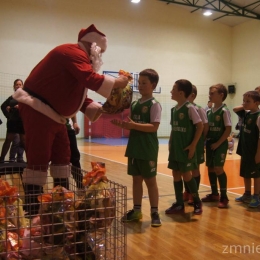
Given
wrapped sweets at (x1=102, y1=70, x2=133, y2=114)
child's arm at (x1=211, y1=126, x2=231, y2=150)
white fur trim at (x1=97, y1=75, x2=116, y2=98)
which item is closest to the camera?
white fur trim at (x1=97, y1=75, x2=116, y2=98)

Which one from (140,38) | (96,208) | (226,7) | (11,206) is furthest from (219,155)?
(226,7)

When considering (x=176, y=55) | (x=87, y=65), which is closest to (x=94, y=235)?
(x=87, y=65)

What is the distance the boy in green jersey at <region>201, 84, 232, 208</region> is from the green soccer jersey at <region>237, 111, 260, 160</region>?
201mm

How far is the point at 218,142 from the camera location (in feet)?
10.7

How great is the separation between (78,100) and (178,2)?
39.6ft

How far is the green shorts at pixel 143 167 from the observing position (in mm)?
2650

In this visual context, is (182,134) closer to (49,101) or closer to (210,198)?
(210,198)

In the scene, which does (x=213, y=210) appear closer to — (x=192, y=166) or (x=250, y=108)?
(x=192, y=166)

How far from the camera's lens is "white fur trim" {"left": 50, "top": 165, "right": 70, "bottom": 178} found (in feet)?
5.99

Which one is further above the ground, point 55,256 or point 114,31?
point 114,31

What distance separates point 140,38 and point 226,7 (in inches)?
141

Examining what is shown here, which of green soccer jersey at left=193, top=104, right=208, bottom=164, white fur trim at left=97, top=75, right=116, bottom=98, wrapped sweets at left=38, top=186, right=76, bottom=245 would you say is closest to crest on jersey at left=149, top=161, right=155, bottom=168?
green soccer jersey at left=193, top=104, right=208, bottom=164

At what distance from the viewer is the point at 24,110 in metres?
1.90

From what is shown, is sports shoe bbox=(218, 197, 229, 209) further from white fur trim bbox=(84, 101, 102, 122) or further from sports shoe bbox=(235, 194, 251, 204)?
white fur trim bbox=(84, 101, 102, 122)
